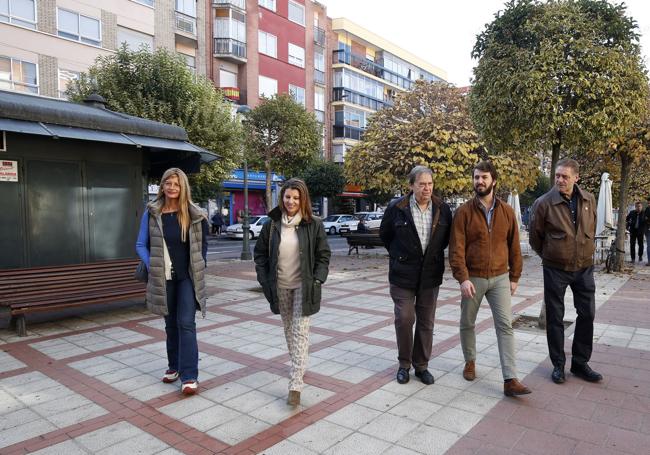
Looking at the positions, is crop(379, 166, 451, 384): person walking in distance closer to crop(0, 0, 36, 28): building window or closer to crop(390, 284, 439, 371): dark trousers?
crop(390, 284, 439, 371): dark trousers

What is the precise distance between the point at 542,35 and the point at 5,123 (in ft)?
24.0

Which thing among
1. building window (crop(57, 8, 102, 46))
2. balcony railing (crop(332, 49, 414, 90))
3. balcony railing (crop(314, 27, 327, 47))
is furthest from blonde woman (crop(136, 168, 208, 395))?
balcony railing (crop(332, 49, 414, 90))

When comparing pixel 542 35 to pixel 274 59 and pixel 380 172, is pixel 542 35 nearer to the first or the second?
pixel 380 172

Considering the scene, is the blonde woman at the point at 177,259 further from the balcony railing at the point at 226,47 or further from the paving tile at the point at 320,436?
the balcony railing at the point at 226,47

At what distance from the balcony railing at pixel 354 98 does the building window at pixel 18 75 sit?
2459cm

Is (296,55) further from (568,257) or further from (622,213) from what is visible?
(568,257)

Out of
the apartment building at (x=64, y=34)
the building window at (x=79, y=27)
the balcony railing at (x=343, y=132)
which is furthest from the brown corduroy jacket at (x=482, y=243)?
the balcony railing at (x=343, y=132)

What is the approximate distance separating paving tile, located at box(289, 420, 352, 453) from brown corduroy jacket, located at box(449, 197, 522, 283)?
1580mm

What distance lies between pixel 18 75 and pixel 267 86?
1564cm

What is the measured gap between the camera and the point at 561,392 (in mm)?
4234

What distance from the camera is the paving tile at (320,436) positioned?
3.33 metres

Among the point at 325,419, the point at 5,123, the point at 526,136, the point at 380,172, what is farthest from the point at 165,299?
the point at 380,172

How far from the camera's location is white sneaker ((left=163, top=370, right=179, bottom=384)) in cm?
451

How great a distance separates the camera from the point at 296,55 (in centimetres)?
3622
